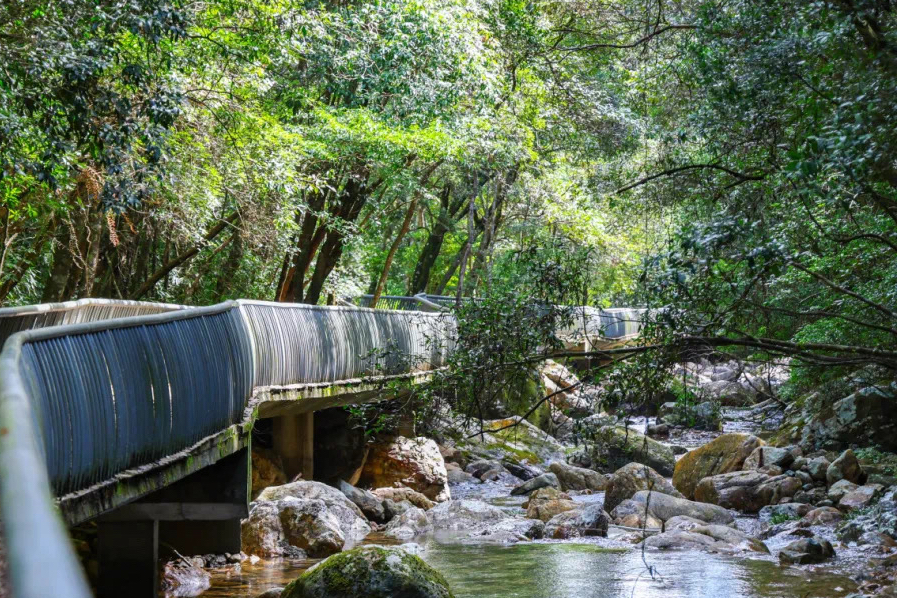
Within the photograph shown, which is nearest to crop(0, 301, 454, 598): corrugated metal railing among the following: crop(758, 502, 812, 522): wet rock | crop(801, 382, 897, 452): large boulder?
crop(758, 502, 812, 522): wet rock

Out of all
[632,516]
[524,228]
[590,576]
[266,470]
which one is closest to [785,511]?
[632,516]

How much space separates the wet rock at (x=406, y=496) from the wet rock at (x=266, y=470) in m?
1.88

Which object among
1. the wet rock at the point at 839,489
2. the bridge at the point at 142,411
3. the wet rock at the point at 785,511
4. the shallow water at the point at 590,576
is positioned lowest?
the shallow water at the point at 590,576

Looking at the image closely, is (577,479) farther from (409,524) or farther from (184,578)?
(184,578)

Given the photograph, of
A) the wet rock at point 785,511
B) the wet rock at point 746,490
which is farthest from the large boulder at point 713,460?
the wet rock at point 785,511

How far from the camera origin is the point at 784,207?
10266mm

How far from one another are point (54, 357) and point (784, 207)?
730cm

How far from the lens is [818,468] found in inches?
726

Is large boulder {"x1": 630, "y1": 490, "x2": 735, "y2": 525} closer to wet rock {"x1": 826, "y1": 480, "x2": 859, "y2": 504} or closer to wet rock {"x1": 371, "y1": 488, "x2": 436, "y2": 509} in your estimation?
wet rock {"x1": 826, "y1": 480, "x2": 859, "y2": 504}

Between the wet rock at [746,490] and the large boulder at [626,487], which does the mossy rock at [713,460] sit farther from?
the large boulder at [626,487]

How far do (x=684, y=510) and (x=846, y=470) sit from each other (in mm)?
3620

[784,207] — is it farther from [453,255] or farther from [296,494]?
[453,255]

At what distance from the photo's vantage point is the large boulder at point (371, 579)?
849 centimetres

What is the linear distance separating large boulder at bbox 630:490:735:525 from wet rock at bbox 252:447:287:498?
249 inches
